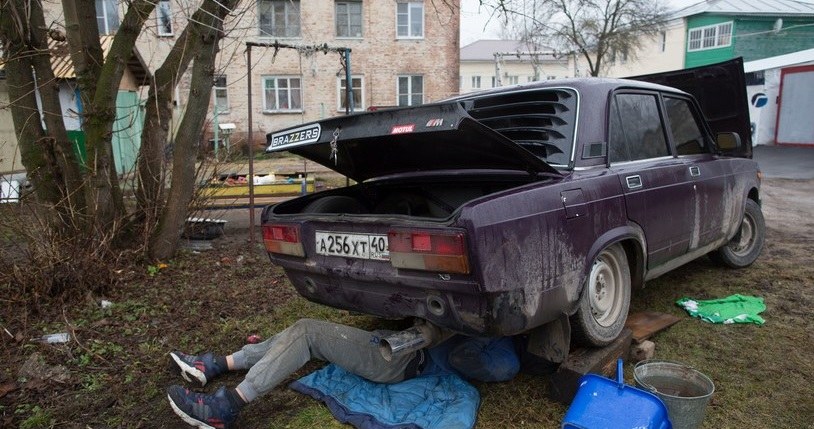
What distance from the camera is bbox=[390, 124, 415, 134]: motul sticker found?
93.6 inches

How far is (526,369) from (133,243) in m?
4.12

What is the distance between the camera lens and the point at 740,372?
305cm

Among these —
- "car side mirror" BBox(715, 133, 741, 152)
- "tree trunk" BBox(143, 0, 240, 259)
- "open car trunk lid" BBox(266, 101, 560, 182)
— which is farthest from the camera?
"tree trunk" BBox(143, 0, 240, 259)

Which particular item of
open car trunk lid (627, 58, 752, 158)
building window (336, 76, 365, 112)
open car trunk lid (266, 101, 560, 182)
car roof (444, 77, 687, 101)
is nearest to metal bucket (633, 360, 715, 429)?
open car trunk lid (266, 101, 560, 182)

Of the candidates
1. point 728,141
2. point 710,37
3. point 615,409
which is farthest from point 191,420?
point 710,37

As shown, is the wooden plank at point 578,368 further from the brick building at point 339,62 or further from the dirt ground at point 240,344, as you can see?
the brick building at point 339,62

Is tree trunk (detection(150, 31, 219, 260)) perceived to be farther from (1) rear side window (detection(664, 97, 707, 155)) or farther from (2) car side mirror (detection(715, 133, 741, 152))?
(2) car side mirror (detection(715, 133, 741, 152))

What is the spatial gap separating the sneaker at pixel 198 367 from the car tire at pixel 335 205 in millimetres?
1065

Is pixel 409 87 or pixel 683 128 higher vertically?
pixel 409 87

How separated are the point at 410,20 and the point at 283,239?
19964 millimetres

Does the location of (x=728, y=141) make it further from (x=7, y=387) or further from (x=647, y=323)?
(x=7, y=387)

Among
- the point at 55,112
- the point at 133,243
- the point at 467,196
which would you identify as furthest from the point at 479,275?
the point at 55,112

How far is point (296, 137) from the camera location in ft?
9.63

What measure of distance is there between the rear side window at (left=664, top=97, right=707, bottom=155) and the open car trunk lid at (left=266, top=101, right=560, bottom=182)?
1.79 m
